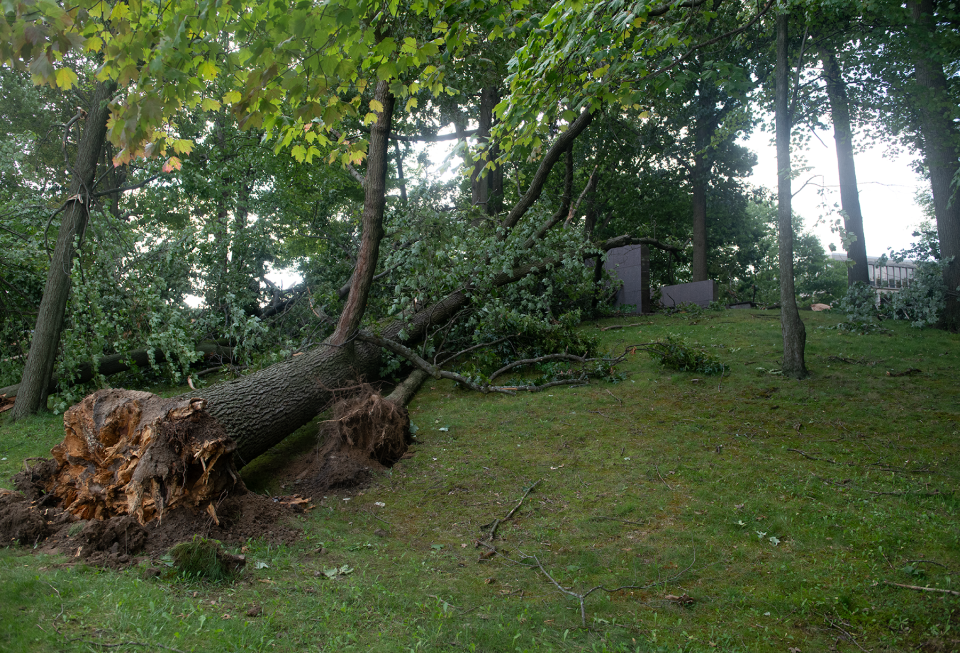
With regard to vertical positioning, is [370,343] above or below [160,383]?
above

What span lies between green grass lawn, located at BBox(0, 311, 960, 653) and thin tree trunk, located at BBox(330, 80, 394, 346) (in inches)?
58.5

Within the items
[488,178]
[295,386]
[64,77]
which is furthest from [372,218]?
[488,178]

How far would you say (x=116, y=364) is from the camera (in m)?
8.84

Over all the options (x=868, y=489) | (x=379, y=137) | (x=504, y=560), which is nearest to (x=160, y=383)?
(x=379, y=137)

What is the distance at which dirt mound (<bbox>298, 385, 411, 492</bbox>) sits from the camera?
5.39 m

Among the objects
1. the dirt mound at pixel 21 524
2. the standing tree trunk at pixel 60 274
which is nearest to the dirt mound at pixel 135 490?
the dirt mound at pixel 21 524

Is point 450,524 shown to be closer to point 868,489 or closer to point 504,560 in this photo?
point 504,560

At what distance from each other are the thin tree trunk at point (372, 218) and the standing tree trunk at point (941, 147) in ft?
30.2

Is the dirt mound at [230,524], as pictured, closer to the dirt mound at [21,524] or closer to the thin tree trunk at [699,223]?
the dirt mound at [21,524]

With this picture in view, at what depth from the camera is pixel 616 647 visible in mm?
2854

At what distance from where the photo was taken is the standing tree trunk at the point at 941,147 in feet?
33.6

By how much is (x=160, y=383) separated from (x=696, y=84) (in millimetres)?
16084

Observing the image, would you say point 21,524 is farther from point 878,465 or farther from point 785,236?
point 785,236

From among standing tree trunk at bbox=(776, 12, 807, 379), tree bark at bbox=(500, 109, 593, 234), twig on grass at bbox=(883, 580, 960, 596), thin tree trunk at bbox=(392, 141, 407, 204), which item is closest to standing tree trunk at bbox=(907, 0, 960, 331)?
standing tree trunk at bbox=(776, 12, 807, 379)
